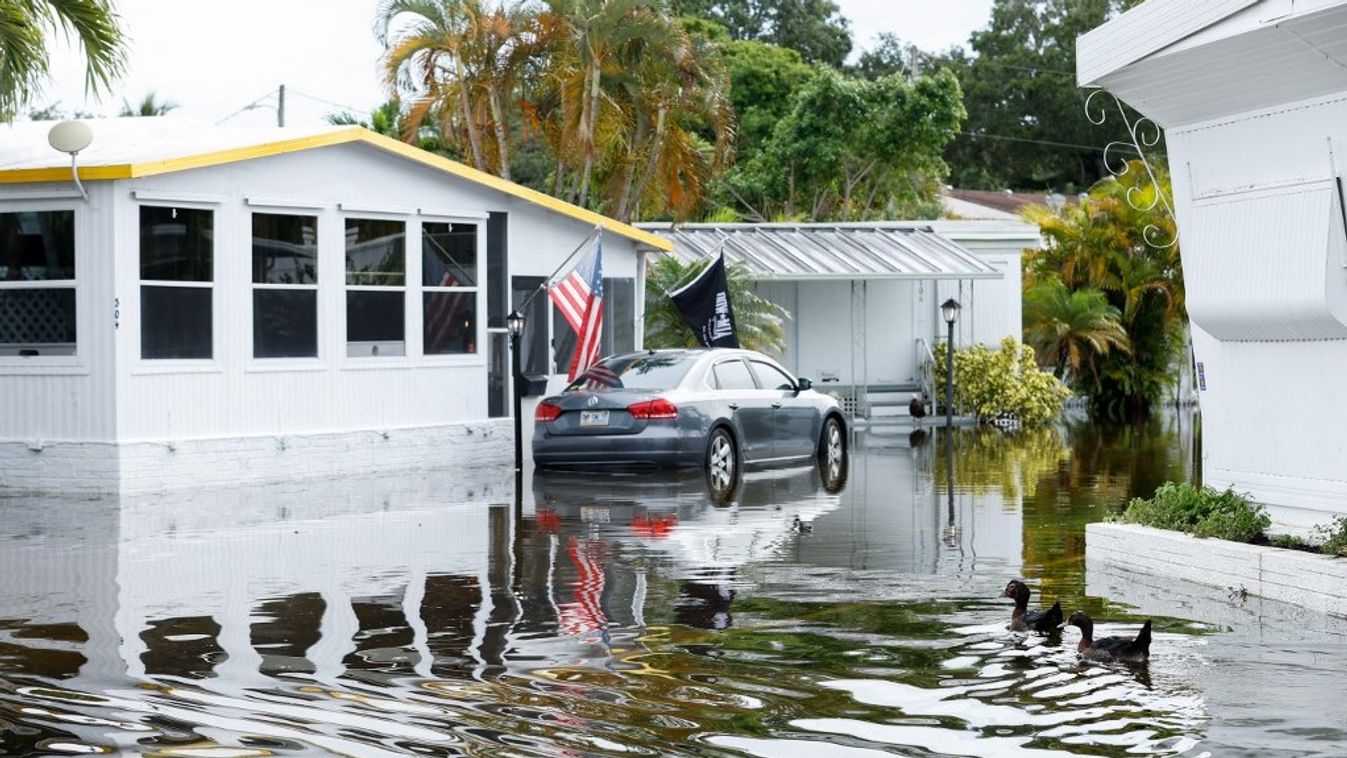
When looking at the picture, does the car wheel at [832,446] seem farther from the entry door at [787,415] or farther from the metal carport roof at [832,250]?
the metal carport roof at [832,250]

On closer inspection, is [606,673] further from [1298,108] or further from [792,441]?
[792,441]


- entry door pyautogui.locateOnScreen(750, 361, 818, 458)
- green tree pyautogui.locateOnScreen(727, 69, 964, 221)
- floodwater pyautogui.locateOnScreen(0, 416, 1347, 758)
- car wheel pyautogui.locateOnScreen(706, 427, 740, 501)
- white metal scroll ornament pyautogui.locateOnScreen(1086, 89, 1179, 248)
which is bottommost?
floodwater pyautogui.locateOnScreen(0, 416, 1347, 758)

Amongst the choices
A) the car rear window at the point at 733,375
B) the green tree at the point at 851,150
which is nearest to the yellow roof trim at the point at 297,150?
the car rear window at the point at 733,375

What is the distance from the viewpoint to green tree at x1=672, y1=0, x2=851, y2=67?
223ft

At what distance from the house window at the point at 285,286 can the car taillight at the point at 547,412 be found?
2.59m

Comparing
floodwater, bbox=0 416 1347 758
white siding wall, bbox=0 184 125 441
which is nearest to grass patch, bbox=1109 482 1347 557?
floodwater, bbox=0 416 1347 758

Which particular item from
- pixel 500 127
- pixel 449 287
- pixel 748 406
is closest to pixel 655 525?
pixel 748 406

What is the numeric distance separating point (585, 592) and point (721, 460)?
889cm

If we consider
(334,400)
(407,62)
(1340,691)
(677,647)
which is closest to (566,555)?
(677,647)

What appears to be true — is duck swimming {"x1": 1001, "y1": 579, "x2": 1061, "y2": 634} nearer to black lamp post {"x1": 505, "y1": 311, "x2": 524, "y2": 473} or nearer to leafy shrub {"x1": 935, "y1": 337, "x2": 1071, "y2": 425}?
black lamp post {"x1": 505, "y1": 311, "x2": 524, "y2": 473}

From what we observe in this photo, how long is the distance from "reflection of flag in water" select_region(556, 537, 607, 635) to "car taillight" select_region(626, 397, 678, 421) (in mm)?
5194

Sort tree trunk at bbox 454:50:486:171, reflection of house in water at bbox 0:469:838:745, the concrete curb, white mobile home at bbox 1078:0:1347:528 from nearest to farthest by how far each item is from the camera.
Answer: reflection of house in water at bbox 0:469:838:745
the concrete curb
white mobile home at bbox 1078:0:1347:528
tree trunk at bbox 454:50:486:171

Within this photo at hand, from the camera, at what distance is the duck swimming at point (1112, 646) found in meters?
9.12

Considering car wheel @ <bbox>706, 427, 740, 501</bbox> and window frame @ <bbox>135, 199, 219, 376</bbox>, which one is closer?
window frame @ <bbox>135, 199, 219, 376</bbox>
